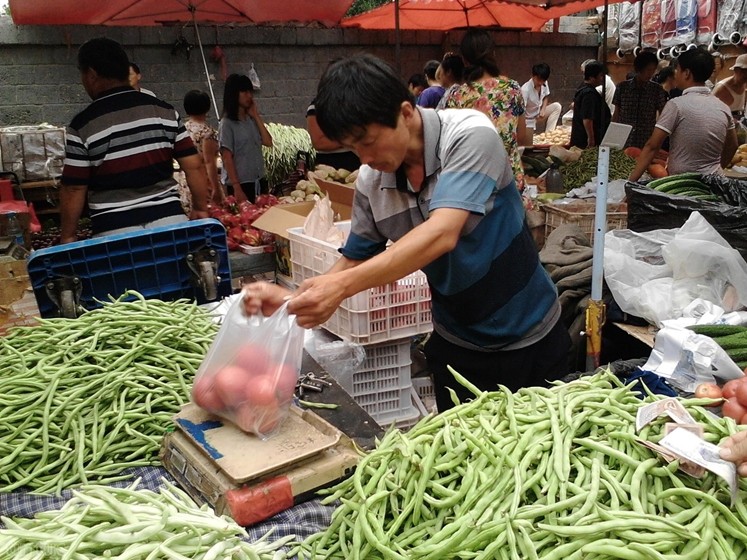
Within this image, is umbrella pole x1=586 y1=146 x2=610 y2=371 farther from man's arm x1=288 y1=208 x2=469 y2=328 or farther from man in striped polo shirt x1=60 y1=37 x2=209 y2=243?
man in striped polo shirt x1=60 y1=37 x2=209 y2=243

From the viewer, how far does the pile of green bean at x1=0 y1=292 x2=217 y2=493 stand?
2.04 metres

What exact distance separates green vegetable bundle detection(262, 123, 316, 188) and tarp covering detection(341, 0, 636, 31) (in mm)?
2767

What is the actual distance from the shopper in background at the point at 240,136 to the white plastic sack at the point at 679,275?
13.0 ft

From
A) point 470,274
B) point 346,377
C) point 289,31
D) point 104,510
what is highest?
point 289,31

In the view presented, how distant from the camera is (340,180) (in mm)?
6824

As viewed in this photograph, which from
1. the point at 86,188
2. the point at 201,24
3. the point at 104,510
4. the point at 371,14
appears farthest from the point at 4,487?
the point at 371,14

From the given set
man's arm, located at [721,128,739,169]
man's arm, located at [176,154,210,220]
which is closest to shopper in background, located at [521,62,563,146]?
man's arm, located at [721,128,739,169]

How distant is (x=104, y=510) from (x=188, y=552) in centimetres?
22

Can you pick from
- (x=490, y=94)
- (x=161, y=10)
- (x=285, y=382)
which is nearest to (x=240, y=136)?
(x=161, y=10)

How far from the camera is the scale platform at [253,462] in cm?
172

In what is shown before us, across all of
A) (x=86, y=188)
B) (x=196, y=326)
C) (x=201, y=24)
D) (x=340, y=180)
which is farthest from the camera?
(x=201, y=24)

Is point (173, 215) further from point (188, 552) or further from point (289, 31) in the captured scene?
point (289, 31)

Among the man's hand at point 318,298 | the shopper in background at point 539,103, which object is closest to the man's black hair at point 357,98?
the man's hand at point 318,298

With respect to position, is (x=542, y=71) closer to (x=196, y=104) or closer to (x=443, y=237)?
(x=196, y=104)
